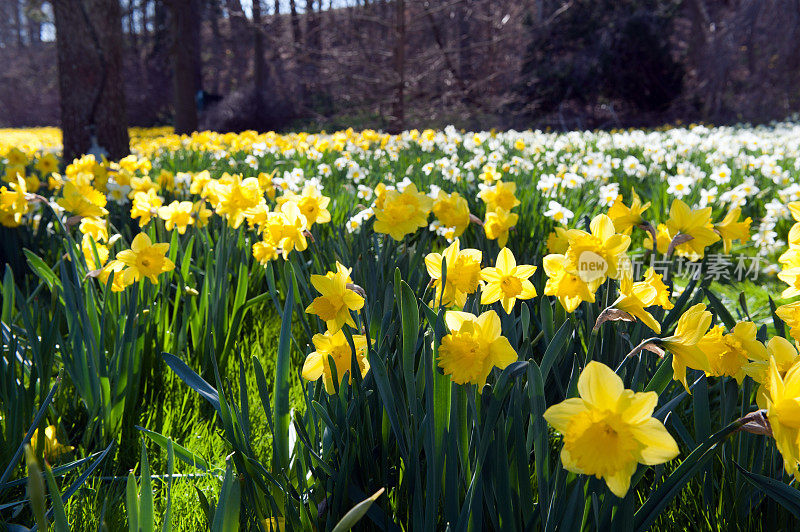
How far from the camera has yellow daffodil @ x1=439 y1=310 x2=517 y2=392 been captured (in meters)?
0.76

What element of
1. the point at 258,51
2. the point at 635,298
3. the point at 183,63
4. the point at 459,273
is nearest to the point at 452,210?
the point at 459,273

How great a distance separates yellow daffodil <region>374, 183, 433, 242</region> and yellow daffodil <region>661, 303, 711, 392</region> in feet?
2.60

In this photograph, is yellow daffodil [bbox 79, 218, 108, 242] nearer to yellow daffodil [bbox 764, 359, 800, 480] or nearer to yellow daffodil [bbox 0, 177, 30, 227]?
yellow daffodil [bbox 0, 177, 30, 227]

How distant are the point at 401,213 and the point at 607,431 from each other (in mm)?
970

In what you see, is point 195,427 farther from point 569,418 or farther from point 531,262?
point 531,262

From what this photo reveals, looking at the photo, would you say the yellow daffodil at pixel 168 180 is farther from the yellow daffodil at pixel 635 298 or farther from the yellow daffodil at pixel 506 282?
the yellow daffodil at pixel 635 298

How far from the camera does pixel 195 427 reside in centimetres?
145

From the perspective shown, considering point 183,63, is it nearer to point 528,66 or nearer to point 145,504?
point 528,66

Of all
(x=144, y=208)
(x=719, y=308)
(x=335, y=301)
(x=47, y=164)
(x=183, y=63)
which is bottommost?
(x=719, y=308)

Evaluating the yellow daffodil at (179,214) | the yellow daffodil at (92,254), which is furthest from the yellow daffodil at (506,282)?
the yellow daffodil at (179,214)

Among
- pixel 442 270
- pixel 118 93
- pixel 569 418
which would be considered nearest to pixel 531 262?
pixel 442 270

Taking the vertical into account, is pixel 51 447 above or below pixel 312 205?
below

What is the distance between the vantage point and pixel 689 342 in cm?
76

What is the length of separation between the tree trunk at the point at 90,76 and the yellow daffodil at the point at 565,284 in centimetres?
539
